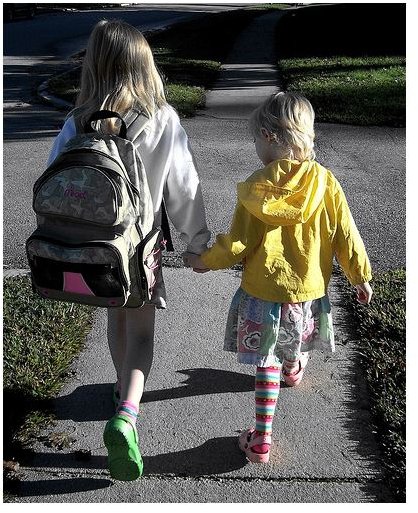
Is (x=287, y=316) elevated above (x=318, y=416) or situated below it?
above

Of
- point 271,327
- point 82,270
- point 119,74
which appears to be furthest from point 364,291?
point 119,74

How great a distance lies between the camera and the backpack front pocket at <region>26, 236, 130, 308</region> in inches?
111

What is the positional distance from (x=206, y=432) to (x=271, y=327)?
58 centimetres

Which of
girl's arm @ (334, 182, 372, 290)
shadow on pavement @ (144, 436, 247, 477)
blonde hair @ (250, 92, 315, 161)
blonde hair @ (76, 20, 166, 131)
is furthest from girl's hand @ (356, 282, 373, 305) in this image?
blonde hair @ (76, 20, 166, 131)

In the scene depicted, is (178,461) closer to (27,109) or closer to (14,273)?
(14,273)

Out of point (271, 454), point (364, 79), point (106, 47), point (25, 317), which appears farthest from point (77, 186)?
point (364, 79)

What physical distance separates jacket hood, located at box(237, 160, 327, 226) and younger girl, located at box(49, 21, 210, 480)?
0.27 meters

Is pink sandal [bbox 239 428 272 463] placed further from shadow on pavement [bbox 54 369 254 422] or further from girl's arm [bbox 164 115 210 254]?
girl's arm [bbox 164 115 210 254]

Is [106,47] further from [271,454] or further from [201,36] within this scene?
[201,36]

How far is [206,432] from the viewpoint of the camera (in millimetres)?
3309

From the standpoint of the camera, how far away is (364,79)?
39.6 feet

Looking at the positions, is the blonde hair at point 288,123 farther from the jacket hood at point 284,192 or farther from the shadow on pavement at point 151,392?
the shadow on pavement at point 151,392

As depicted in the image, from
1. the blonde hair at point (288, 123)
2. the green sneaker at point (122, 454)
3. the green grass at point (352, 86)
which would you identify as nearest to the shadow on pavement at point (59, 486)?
the green sneaker at point (122, 454)

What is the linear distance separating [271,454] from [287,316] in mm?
561
